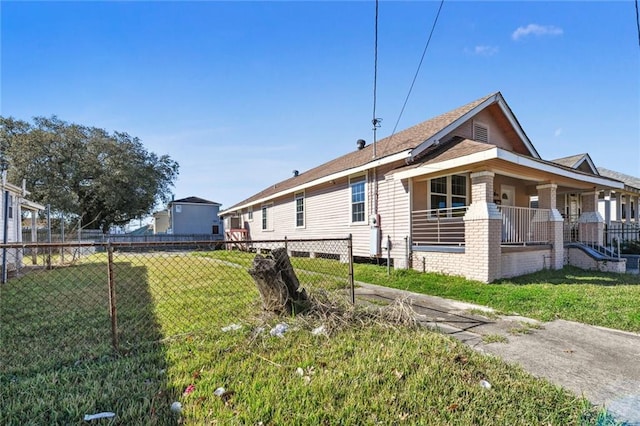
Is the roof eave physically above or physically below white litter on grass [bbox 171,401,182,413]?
above

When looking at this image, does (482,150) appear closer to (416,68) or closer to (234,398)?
(416,68)

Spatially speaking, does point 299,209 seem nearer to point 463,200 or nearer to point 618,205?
point 463,200

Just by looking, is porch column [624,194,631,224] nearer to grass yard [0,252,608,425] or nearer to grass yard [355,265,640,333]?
grass yard [355,265,640,333]

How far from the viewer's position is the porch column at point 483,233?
7.39m

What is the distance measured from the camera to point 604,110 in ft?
31.4

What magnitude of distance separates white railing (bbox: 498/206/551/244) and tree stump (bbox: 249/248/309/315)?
23.4 feet

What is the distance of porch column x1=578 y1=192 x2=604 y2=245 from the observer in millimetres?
10883

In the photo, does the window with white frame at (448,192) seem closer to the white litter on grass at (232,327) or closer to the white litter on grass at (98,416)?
the white litter on grass at (232,327)

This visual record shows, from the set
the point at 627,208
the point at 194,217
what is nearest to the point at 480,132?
the point at 627,208

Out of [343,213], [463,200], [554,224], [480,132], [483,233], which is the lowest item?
[483,233]

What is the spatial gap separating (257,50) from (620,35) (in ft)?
27.3

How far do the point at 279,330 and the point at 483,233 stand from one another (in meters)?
5.70

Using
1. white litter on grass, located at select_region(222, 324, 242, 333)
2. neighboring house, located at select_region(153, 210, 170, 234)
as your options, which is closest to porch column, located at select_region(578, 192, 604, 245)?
white litter on grass, located at select_region(222, 324, 242, 333)

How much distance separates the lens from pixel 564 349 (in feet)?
11.8
